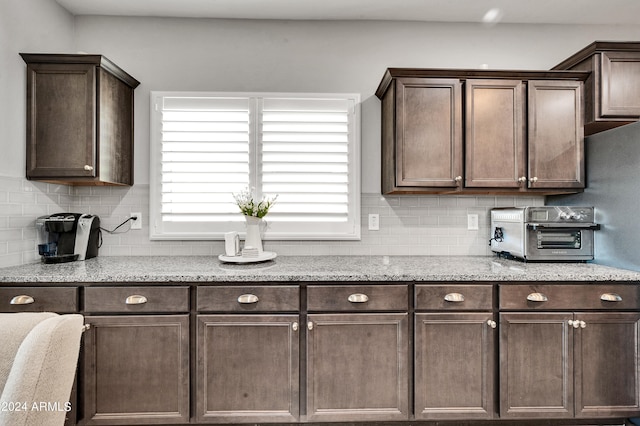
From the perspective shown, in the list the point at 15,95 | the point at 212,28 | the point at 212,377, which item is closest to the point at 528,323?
the point at 212,377

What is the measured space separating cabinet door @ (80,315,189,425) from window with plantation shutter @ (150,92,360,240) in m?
0.85

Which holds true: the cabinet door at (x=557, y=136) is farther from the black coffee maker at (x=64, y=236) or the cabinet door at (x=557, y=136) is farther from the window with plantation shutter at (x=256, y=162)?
the black coffee maker at (x=64, y=236)

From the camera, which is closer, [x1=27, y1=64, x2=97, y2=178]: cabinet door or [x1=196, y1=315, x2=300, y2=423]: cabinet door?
[x1=196, y1=315, x2=300, y2=423]: cabinet door

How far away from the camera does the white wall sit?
2607mm

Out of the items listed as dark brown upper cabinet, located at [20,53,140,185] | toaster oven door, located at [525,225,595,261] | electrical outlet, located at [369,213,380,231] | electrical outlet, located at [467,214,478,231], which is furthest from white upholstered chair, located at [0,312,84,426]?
electrical outlet, located at [467,214,478,231]

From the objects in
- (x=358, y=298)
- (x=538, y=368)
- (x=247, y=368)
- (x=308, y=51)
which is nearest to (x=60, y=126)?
(x=308, y=51)

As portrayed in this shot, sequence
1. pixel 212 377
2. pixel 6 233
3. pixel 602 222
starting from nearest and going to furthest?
pixel 212 377 → pixel 6 233 → pixel 602 222

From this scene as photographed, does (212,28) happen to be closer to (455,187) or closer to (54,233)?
(54,233)

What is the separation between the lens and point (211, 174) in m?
2.58

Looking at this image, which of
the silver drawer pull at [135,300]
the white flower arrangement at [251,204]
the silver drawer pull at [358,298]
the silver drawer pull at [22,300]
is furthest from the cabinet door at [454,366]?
the silver drawer pull at [22,300]

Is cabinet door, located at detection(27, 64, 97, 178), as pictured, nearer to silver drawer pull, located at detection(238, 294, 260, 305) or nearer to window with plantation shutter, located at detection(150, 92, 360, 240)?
window with plantation shutter, located at detection(150, 92, 360, 240)

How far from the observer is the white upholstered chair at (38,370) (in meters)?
0.79

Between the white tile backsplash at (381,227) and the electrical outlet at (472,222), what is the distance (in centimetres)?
3

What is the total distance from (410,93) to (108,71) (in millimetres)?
1956
